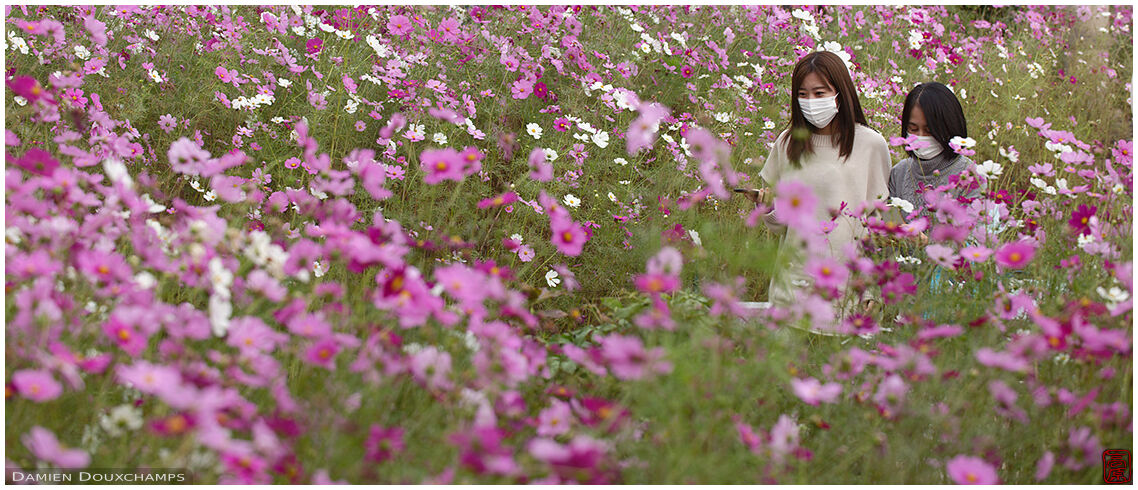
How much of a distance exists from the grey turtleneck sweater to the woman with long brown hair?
0.13 meters

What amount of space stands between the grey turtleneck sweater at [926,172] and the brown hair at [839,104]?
26 cm

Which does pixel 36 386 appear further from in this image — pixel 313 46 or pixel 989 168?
pixel 313 46

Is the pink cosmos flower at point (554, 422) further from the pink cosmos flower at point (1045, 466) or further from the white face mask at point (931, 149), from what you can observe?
the white face mask at point (931, 149)

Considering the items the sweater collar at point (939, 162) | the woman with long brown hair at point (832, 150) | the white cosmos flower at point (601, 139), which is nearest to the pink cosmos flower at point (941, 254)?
the woman with long brown hair at point (832, 150)

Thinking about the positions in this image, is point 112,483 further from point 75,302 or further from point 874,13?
point 874,13

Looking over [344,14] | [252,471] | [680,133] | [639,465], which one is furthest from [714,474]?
[344,14]

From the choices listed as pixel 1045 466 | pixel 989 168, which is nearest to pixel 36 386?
pixel 1045 466

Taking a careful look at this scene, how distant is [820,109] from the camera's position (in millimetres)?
2814

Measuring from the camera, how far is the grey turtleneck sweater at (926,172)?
2939 mm

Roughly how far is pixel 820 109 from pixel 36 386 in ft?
7.65

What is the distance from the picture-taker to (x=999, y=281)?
2275 millimetres

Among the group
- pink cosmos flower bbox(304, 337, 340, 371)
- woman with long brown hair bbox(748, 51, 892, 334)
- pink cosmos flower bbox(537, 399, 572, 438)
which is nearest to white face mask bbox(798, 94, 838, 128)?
woman with long brown hair bbox(748, 51, 892, 334)

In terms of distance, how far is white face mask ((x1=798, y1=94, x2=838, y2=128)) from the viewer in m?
2.80

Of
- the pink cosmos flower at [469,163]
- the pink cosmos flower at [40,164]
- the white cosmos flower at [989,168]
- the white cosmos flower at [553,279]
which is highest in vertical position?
the white cosmos flower at [989,168]
